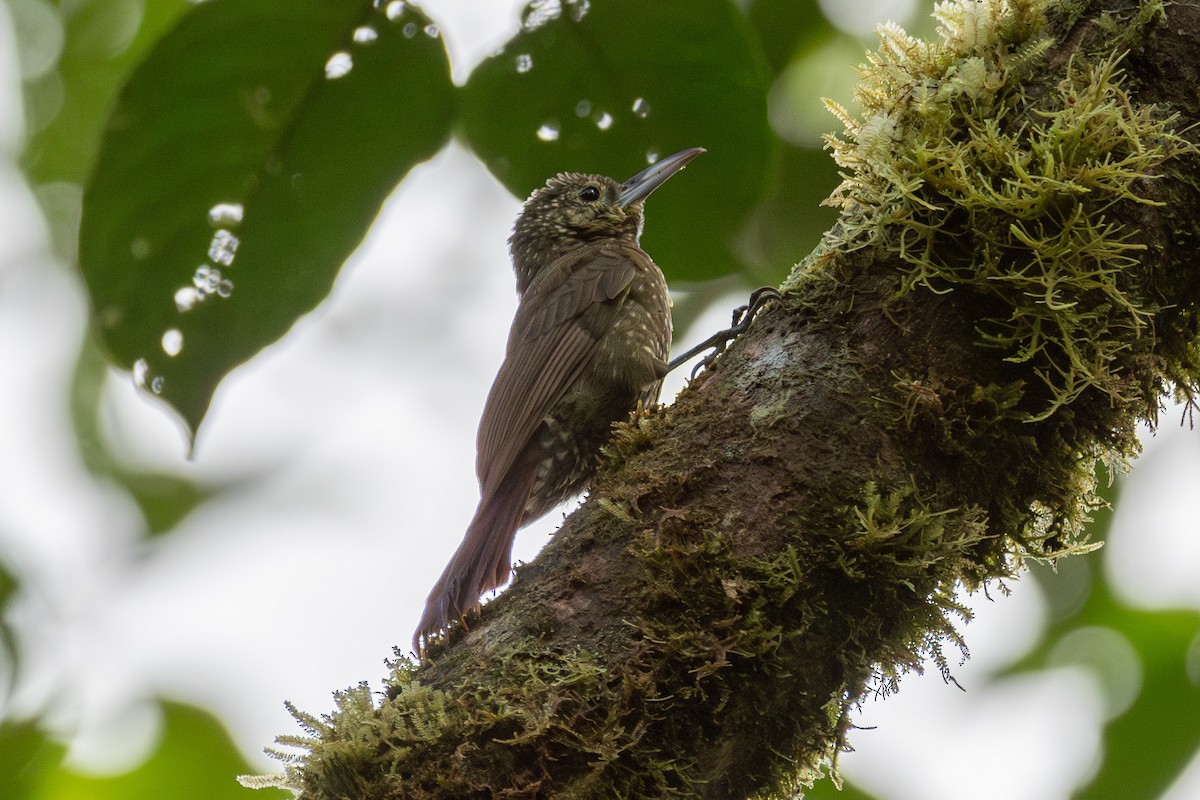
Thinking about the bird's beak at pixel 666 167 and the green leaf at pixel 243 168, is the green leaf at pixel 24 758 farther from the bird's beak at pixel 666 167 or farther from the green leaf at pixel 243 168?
the bird's beak at pixel 666 167

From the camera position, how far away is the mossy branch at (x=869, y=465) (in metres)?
1.88

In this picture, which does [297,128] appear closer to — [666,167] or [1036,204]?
[666,167]

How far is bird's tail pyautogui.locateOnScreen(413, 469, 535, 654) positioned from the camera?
2.69m

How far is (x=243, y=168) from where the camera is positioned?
92.3 inches

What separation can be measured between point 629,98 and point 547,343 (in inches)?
57.9

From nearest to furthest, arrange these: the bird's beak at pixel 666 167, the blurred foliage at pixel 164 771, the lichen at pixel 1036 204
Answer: the lichen at pixel 1036 204, the bird's beak at pixel 666 167, the blurred foliage at pixel 164 771

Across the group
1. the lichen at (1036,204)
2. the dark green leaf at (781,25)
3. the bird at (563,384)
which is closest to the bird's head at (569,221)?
→ the bird at (563,384)

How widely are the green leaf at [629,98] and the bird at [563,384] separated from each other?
0.33 meters

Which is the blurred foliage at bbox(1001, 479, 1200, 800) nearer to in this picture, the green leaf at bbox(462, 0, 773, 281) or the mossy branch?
the mossy branch

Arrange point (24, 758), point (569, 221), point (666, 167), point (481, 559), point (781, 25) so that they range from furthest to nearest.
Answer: point (569, 221), point (24, 758), point (781, 25), point (481, 559), point (666, 167)

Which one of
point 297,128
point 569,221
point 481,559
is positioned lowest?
point 481,559

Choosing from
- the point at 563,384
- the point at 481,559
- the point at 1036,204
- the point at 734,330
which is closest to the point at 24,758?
the point at 481,559

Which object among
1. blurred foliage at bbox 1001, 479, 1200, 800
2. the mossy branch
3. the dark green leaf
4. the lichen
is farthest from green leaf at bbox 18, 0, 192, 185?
blurred foliage at bbox 1001, 479, 1200, 800

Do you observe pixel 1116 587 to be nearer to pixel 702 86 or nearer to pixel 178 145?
pixel 702 86
